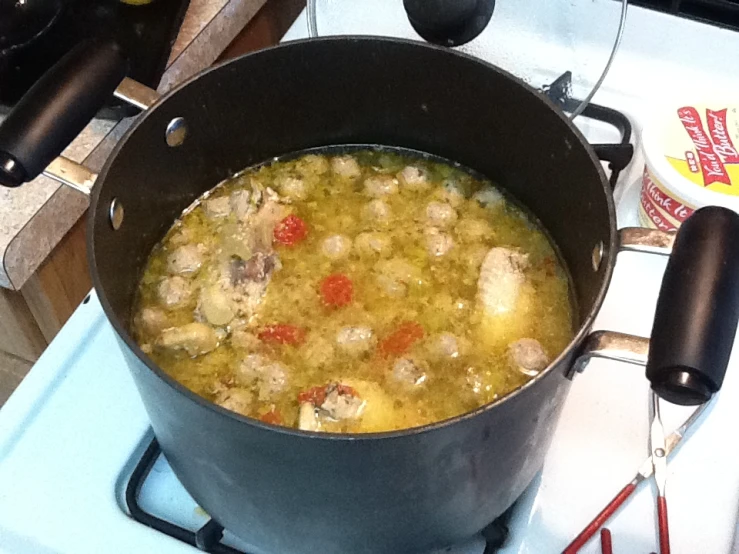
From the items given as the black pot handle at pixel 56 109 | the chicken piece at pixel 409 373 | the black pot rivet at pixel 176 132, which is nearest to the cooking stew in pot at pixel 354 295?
the chicken piece at pixel 409 373

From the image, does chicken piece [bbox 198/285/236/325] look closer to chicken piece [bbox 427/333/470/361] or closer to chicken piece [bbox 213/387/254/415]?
chicken piece [bbox 213/387/254/415]

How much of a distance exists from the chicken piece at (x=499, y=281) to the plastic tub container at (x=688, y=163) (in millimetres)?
187

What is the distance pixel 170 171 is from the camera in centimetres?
80

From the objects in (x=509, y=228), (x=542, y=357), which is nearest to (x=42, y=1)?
(x=509, y=228)

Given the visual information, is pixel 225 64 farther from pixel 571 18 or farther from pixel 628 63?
pixel 628 63

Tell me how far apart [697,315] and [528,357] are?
0.24 metres

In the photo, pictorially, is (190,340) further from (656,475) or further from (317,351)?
(656,475)

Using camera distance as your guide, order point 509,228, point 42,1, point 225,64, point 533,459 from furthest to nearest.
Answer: point 42,1, point 509,228, point 225,64, point 533,459

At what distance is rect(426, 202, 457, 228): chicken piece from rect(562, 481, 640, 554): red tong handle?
1.05ft

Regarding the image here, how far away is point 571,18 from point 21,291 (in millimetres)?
729

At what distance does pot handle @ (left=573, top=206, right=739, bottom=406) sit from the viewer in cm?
48

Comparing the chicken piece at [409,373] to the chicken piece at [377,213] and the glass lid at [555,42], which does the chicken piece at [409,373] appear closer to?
the chicken piece at [377,213]

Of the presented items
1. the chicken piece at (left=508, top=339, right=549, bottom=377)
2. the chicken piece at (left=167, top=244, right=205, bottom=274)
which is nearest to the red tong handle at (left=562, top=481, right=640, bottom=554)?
the chicken piece at (left=508, top=339, right=549, bottom=377)

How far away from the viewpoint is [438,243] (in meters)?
A: 0.82
